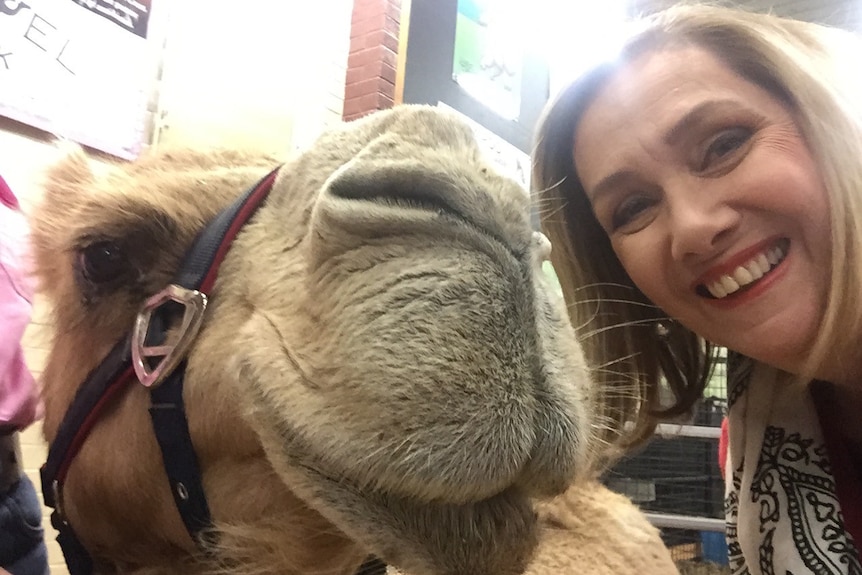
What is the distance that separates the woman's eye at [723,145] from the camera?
148 centimetres

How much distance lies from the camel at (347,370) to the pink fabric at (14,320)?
0.78 feet

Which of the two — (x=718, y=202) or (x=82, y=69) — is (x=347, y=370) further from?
(x=82, y=69)

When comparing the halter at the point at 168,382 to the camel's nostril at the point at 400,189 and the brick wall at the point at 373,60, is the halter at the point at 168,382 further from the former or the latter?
the brick wall at the point at 373,60

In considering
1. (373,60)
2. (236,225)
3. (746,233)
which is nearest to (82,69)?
(373,60)

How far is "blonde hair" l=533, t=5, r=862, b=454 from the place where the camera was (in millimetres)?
1354

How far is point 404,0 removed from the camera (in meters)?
4.25

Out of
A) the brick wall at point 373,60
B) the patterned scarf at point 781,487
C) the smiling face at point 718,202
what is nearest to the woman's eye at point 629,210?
the smiling face at point 718,202

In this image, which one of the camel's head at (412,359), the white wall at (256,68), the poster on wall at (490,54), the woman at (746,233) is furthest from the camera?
the poster on wall at (490,54)

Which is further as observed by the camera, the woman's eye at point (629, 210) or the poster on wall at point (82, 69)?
the poster on wall at point (82, 69)

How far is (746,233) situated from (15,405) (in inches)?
57.2

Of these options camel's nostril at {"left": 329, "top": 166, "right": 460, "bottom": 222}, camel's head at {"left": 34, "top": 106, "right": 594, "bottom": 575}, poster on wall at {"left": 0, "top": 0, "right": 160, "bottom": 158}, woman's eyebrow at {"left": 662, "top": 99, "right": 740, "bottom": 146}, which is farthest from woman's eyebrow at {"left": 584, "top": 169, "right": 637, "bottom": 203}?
poster on wall at {"left": 0, "top": 0, "right": 160, "bottom": 158}

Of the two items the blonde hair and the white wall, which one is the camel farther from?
the white wall

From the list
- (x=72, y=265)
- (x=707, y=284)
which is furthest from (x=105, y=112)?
(x=707, y=284)

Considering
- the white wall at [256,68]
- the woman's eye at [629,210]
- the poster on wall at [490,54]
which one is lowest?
the woman's eye at [629,210]
